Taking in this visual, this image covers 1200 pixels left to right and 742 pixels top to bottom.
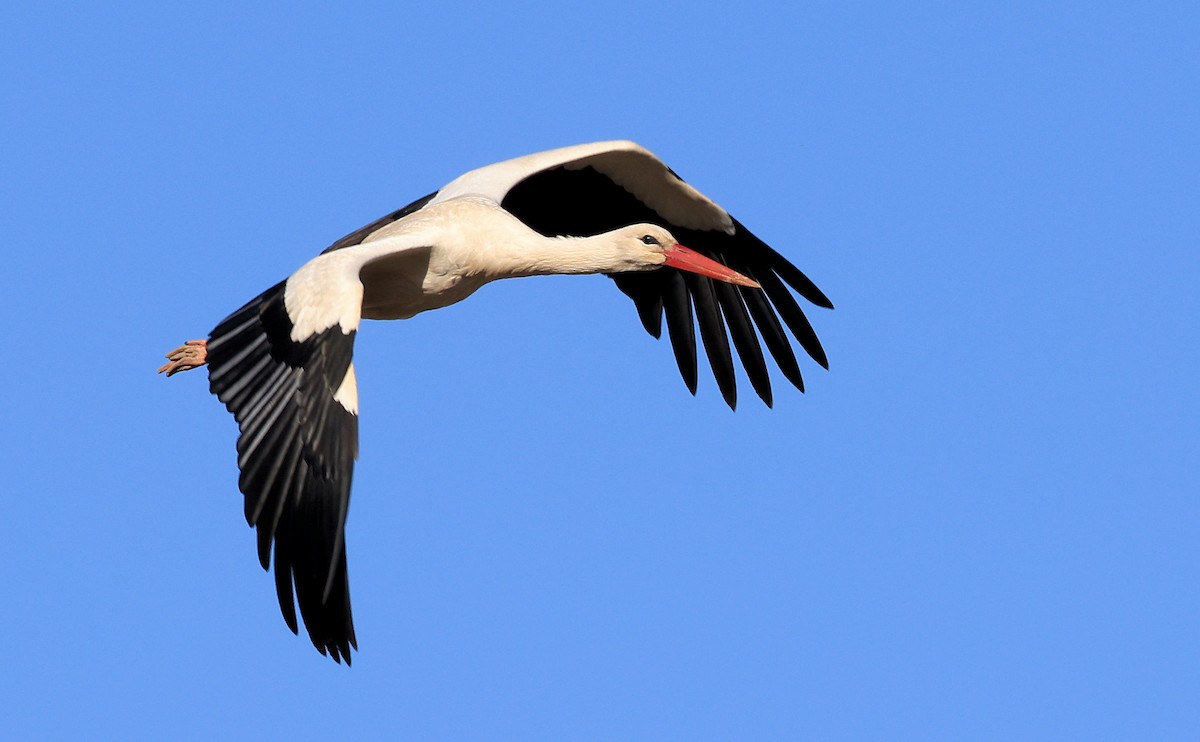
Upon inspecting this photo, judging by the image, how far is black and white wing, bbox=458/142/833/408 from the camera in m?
11.3

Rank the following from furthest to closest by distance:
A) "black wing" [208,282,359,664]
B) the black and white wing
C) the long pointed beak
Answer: the black and white wing → the long pointed beak → "black wing" [208,282,359,664]

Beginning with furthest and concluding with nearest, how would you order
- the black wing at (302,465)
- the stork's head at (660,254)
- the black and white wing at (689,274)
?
the black and white wing at (689,274)
the stork's head at (660,254)
the black wing at (302,465)

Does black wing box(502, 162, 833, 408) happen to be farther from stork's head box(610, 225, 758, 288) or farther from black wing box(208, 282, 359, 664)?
black wing box(208, 282, 359, 664)

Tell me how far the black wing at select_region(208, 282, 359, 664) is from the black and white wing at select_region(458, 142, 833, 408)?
312cm

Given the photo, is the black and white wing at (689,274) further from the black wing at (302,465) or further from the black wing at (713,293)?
the black wing at (302,465)

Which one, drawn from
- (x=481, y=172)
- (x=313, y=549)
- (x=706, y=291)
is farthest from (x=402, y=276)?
(x=706, y=291)

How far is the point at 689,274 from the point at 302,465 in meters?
4.38

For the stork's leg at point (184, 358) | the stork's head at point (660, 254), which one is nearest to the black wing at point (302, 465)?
the stork's leg at point (184, 358)

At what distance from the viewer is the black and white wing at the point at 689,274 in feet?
37.1

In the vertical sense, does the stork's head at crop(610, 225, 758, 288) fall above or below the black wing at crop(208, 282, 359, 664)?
above

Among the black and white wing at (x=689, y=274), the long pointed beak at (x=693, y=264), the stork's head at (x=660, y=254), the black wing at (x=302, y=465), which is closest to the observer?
the black wing at (x=302, y=465)

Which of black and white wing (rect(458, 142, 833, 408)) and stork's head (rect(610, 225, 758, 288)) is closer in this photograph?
stork's head (rect(610, 225, 758, 288))

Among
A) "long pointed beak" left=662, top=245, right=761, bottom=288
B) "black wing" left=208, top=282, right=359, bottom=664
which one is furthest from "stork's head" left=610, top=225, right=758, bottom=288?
"black wing" left=208, top=282, right=359, bottom=664

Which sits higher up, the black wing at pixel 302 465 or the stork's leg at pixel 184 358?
the stork's leg at pixel 184 358
